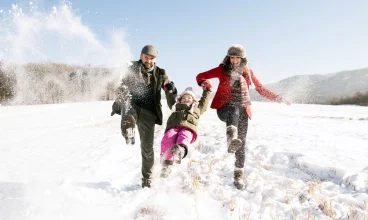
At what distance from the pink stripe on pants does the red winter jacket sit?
59 centimetres

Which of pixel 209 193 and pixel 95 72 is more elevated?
pixel 95 72

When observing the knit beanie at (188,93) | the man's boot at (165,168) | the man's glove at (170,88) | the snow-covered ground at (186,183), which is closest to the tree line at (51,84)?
the snow-covered ground at (186,183)

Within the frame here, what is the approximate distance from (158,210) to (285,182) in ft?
7.17

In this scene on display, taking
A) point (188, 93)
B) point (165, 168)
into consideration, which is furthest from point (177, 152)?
point (188, 93)

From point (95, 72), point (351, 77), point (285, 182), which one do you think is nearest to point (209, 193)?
point (285, 182)

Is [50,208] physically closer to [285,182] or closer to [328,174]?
[285,182]

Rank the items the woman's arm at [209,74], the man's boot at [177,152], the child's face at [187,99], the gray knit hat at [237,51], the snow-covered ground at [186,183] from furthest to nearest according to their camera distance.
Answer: the child's face at [187,99], the woman's arm at [209,74], the gray knit hat at [237,51], the man's boot at [177,152], the snow-covered ground at [186,183]

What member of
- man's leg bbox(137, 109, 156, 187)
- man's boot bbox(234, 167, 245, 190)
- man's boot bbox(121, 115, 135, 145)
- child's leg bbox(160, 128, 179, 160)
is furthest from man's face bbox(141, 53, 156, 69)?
man's boot bbox(234, 167, 245, 190)

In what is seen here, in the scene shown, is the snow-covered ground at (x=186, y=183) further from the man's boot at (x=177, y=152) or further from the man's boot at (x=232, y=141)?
the man's boot at (x=232, y=141)

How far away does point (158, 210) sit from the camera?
3256mm

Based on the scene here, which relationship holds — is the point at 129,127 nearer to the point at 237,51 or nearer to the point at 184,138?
the point at 184,138

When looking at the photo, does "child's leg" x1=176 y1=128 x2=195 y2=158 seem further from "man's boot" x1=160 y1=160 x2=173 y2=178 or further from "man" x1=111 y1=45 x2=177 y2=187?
"man" x1=111 y1=45 x2=177 y2=187

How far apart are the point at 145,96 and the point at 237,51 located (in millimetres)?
1458

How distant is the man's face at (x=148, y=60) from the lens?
4.04 meters
